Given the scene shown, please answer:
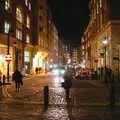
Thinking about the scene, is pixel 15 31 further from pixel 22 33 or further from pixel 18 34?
pixel 22 33

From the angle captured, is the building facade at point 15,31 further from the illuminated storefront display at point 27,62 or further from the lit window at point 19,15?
the illuminated storefront display at point 27,62

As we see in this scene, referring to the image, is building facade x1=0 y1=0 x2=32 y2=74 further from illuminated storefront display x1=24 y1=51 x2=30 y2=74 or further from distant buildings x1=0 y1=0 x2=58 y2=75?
illuminated storefront display x1=24 y1=51 x2=30 y2=74

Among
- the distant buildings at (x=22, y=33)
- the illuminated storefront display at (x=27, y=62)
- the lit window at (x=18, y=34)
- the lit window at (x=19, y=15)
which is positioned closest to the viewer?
the distant buildings at (x=22, y=33)

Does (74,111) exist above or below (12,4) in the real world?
below

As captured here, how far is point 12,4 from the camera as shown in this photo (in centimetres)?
5753

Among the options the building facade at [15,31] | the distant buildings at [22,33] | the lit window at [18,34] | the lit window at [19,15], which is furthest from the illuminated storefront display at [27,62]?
the lit window at [19,15]

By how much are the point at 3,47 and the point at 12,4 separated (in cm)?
774

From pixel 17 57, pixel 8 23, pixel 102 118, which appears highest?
pixel 8 23

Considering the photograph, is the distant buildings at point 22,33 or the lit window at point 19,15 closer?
the distant buildings at point 22,33

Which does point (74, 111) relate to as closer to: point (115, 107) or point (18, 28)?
point (115, 107)

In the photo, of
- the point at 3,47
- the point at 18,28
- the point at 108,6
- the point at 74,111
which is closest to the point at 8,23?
the point at 3,47

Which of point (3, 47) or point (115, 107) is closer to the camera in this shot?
point (115, 107)

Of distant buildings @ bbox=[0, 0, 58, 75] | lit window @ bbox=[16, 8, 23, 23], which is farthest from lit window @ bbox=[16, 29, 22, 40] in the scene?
lit window @ bbox=[16, 8, 23, 23]

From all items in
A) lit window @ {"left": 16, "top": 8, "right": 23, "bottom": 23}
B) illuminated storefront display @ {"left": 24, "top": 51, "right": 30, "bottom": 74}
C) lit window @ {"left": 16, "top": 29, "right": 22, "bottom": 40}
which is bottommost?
illuminated storefront display @ {"left": 24, "top": 51, "right": 30, "bottom": 74}
